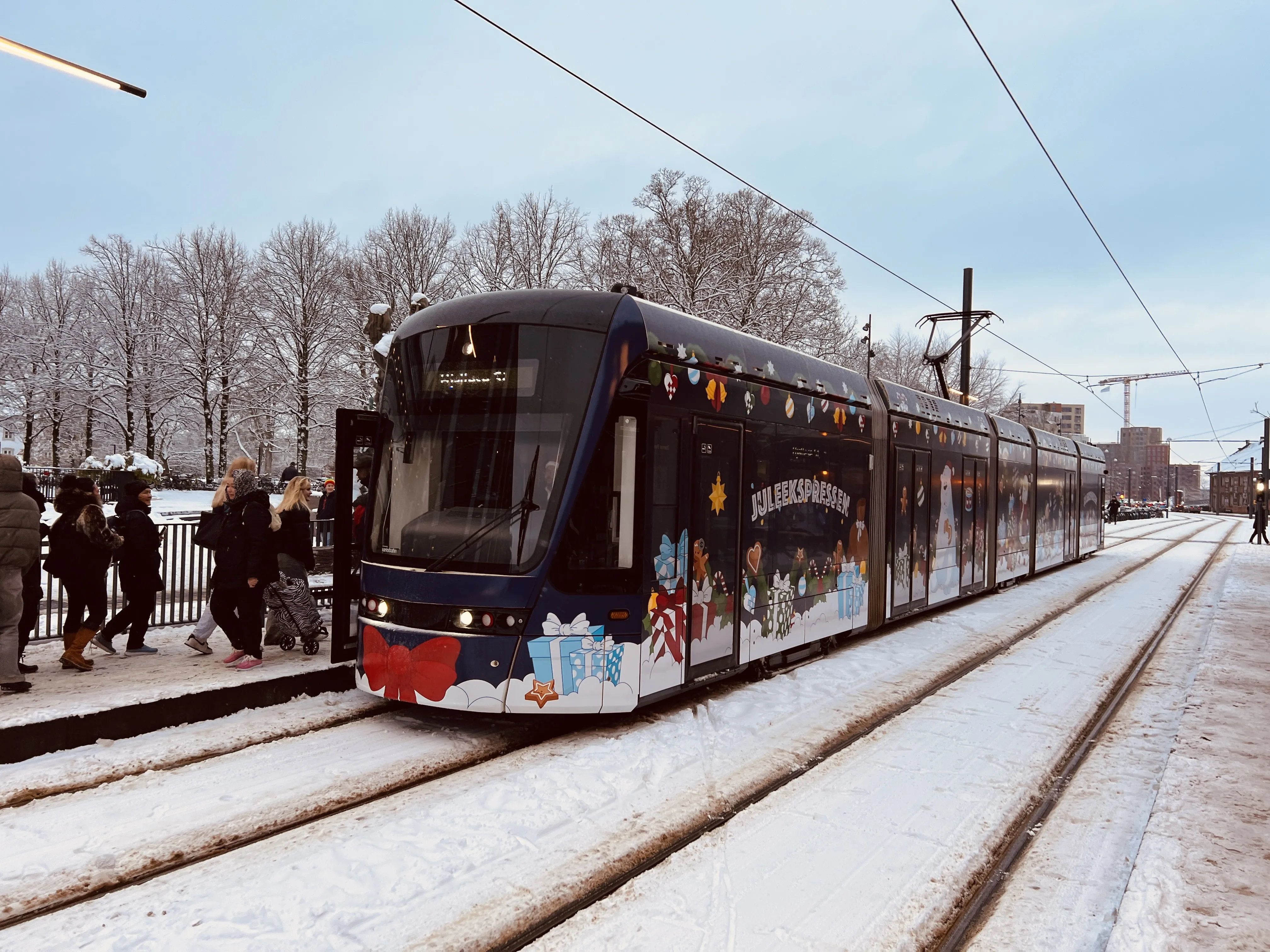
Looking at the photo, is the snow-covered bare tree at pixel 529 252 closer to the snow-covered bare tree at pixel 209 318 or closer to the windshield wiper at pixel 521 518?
the snow-covered bare tree at pixel 209 318

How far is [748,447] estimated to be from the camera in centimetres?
720

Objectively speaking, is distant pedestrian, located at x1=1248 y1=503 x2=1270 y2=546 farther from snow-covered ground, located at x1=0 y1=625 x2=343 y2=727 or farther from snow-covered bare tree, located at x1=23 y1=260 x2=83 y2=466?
snow-covered bare tree, located at x1=23 y1=260 x2=83 y2=466

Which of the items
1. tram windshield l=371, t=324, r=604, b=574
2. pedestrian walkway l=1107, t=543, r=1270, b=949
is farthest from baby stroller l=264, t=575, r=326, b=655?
pedestrian walkway l=1107, t=543, r=1270, b=949

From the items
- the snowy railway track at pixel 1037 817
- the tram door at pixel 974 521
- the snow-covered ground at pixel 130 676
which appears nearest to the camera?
the snowy railway track at pixel 1037 817

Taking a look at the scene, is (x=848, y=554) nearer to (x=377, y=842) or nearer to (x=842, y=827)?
(x=842, y=827)

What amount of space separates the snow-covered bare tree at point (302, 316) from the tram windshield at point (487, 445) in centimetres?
3054

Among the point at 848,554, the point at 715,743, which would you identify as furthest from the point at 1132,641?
the point at 715,743

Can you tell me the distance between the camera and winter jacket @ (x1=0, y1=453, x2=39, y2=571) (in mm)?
6215

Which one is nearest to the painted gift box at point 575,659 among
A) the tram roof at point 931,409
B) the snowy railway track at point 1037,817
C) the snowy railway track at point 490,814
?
the snowy railway track at point 490,814

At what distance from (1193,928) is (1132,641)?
7980 mm

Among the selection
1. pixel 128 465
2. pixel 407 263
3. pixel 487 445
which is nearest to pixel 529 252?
pixel 407 263

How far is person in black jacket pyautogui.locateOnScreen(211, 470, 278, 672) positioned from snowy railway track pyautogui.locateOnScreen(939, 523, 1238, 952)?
6.11m

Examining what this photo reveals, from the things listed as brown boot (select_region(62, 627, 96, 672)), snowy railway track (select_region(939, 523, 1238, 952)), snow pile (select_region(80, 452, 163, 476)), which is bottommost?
snowy railway track (select_region(939, 523, 1238, 952))

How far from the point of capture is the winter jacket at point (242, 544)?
7.39m
